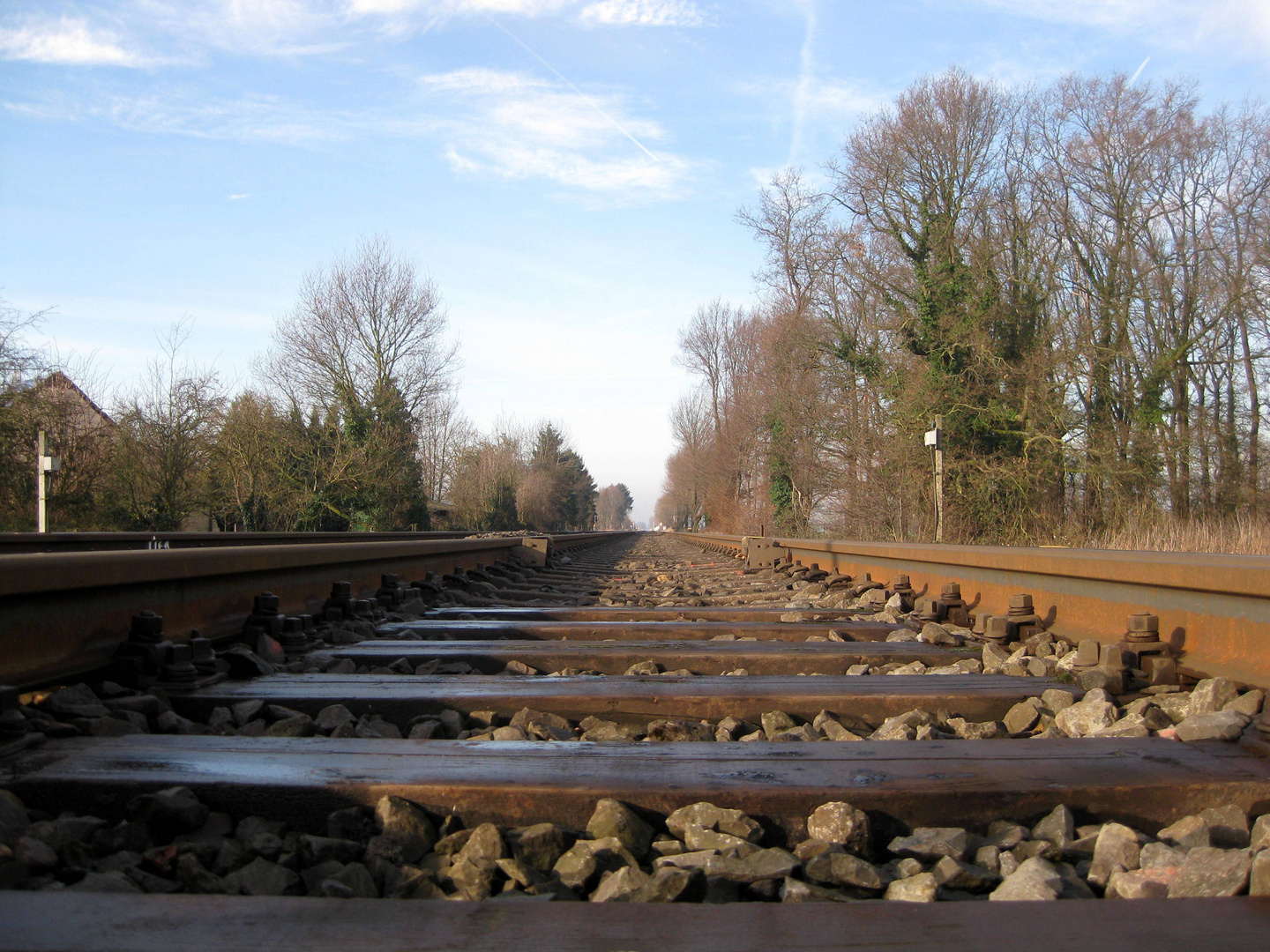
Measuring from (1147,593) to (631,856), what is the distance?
7.73ft

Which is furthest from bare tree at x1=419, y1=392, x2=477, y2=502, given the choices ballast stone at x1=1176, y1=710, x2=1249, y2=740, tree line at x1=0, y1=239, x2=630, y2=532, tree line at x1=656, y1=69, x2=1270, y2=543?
ballast stone at x1=1176, y1=710, x2=1249, y2=740

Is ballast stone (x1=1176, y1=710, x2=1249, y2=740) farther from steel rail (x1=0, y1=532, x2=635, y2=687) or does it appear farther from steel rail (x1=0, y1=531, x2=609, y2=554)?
steel rail (x1=0, y1=531, x2=609, y2=554)

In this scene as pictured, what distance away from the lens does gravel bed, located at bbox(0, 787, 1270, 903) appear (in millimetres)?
1322

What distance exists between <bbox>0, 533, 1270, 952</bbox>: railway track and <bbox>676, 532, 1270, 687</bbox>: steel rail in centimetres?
1

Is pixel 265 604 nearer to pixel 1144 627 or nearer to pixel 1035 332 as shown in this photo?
pixel 1144 627

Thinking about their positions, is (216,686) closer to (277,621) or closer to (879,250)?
(277,621)

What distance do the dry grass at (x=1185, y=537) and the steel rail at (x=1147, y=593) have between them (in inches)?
276

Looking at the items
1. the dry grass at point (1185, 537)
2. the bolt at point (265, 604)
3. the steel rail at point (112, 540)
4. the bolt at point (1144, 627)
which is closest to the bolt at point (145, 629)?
the bolt at point (265, 604)

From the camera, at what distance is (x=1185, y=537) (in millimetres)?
13109

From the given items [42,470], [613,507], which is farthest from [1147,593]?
[613,507]

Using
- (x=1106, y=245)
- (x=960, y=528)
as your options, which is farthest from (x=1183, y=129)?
(x=960, y=528)

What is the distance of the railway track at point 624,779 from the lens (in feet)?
3.73

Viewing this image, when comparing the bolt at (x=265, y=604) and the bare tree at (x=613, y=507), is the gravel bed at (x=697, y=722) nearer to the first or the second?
the bolt at (x=265, y=604)

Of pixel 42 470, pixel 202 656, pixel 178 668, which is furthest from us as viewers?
pixel 42 470
